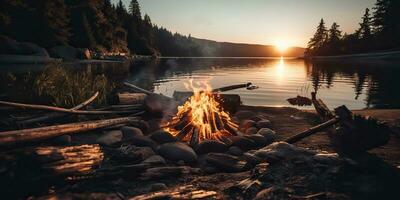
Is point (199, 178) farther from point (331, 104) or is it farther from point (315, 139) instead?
point (331, 104)

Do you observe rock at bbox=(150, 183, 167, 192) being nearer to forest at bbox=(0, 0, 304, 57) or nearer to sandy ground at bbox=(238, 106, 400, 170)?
sandy ground at bbox=(238, 106, 400, 170)

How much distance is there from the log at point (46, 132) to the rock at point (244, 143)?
3.46 meters

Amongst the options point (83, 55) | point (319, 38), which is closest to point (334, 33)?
point (319, 38)

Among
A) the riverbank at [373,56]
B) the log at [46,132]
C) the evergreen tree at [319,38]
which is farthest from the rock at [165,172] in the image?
the evergreen tree at [319,38]

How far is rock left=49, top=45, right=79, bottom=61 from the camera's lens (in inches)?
2274

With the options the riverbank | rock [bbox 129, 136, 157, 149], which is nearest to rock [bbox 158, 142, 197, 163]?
rock [bbox 129, 136, 157, 149]

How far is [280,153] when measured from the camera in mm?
6629

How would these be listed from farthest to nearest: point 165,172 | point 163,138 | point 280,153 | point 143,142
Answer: point 163,138, point 143,142, point 280,153, point 165,172

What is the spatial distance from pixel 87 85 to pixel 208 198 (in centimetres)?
853

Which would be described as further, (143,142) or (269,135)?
(269,135)

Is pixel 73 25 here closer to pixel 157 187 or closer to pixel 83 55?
pixel 83 55

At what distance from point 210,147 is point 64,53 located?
58753 millimetres

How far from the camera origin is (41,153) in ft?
18.1

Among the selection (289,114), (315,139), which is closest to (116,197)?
(315,139)
